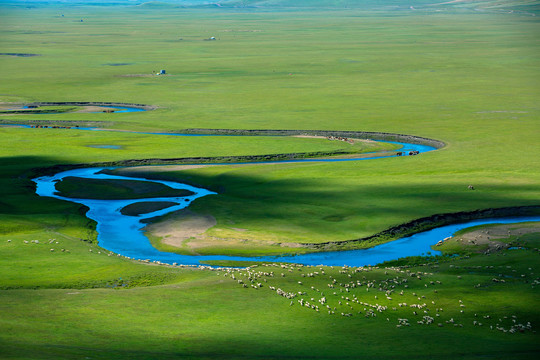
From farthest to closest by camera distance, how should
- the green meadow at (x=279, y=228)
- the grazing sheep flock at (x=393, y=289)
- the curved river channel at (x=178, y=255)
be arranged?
1. the curved river channel at (x=178, y=255)
2. the grazing sheep flock at (x=393, y=289)
3. the green meadow at (x=279, y=228)

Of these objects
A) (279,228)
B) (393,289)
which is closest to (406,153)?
(279,228)

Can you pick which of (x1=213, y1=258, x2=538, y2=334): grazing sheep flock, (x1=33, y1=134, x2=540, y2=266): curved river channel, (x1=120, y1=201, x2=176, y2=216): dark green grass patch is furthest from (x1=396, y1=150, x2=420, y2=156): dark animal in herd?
(x1=213, y1=258, x2=538, y2=334): grazing sheep flock

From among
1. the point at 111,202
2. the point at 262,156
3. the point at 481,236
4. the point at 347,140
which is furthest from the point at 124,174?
the point at 481,236

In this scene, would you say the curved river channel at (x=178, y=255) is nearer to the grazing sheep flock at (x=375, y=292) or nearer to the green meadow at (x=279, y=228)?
the green meadow at (x=279, y=228)

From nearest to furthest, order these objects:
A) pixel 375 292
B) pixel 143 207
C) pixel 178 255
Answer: pixel 375 292, pixel 178 255, pixel 143 207

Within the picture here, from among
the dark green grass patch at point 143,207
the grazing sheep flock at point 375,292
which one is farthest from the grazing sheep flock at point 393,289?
the dark green grass patch at point 143,207

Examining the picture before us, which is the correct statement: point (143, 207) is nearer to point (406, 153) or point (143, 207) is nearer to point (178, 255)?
point (178, 255)

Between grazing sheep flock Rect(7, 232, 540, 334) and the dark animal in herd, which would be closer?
grazing sheep flock Rect(7, 232, 540, 334)

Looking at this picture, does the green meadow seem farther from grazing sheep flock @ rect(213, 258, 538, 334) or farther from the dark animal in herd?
the dark animal in herd

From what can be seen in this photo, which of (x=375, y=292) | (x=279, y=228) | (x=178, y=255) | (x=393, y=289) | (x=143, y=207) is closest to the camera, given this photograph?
(x=375, y=292)

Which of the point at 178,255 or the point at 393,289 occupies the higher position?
the point at 393,289

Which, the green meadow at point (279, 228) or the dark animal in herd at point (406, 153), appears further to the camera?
the dark animal in herd at point (406, 153)

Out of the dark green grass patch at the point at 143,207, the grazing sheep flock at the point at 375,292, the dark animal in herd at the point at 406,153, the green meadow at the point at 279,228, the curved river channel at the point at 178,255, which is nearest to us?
the green meadow at the point at 279,228
